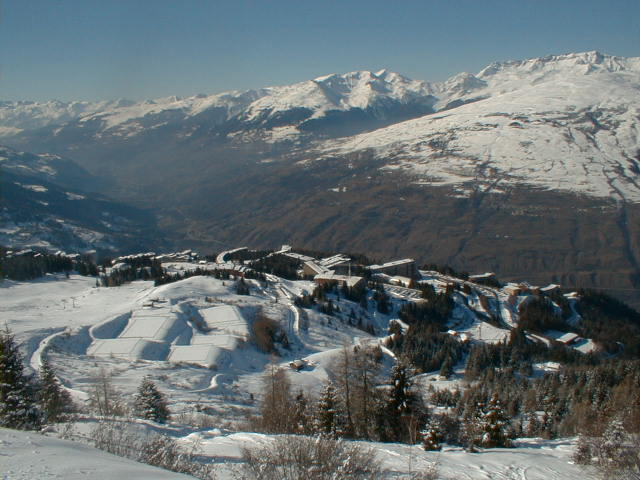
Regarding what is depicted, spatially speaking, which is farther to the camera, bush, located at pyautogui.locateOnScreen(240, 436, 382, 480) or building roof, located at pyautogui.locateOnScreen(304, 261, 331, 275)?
building roof, located at pyautogui.locateOnScreen(304, 261, 331, 275)

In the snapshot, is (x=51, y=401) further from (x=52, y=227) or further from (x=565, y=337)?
(x=52, y=227)

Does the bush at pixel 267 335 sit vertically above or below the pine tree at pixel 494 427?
below

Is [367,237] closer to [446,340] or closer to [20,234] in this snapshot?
[20,234]

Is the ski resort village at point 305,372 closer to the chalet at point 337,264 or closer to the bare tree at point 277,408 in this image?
the bare tree at point 277,408

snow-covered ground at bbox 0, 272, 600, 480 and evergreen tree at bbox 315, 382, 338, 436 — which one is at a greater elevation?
evergreen tree at bbox 315, 382, 338, 436

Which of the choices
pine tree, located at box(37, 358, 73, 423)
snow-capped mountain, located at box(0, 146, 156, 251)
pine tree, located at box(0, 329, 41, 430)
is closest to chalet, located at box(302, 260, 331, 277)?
pine tree, located at box(37, 358, 73, 423)

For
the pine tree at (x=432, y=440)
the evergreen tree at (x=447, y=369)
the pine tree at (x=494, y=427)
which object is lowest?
the evergreen tree at (x=447, y=369)

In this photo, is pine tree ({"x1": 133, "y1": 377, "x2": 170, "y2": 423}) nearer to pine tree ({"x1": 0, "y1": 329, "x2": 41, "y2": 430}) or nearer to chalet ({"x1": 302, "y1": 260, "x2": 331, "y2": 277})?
pine tree ({"x1": 0, "y1": 329, "x2": 41, "y2": 430})

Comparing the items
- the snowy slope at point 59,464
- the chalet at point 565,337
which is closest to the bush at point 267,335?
the chalet at point 565,337
